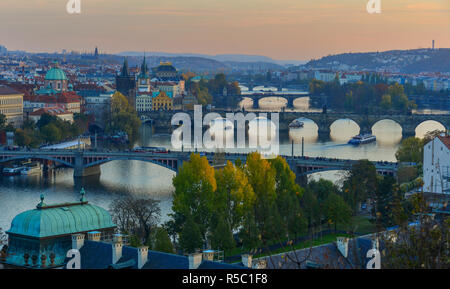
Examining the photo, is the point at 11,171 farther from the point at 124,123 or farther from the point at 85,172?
the point at 124,123

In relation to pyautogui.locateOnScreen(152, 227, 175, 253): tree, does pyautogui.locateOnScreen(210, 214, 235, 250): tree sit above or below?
below

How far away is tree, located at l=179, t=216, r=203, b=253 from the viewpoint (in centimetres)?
1867

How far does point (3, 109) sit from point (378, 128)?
78.9ft

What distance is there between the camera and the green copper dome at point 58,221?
13.5 metres

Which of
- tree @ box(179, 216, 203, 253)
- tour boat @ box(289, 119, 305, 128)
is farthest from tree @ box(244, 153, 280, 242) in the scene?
tour boat @ box(289, 119, 305, 128)

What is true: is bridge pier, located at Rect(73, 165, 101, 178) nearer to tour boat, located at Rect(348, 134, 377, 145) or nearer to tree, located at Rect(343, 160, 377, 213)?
tree, located at Rect(343, 160, 377, 213)

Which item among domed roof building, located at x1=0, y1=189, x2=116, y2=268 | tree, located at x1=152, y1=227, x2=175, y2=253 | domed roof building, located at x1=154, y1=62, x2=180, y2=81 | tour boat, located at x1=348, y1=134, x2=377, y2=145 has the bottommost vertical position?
tour boat, located at x1=348, y1=134, x2=377, y2=145

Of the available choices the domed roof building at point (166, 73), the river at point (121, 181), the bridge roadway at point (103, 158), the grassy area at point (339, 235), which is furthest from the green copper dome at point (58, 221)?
the domed roof building at point (166, 73)

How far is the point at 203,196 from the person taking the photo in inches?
826

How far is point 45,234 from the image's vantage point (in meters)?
13.4

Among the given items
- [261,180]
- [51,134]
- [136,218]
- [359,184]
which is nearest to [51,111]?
[51,134]

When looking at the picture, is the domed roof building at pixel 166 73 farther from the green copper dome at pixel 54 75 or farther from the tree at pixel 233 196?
the tree at pixel 233 196

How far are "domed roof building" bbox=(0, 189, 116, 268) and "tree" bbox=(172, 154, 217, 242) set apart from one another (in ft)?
19.6

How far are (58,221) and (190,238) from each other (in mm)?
5436
